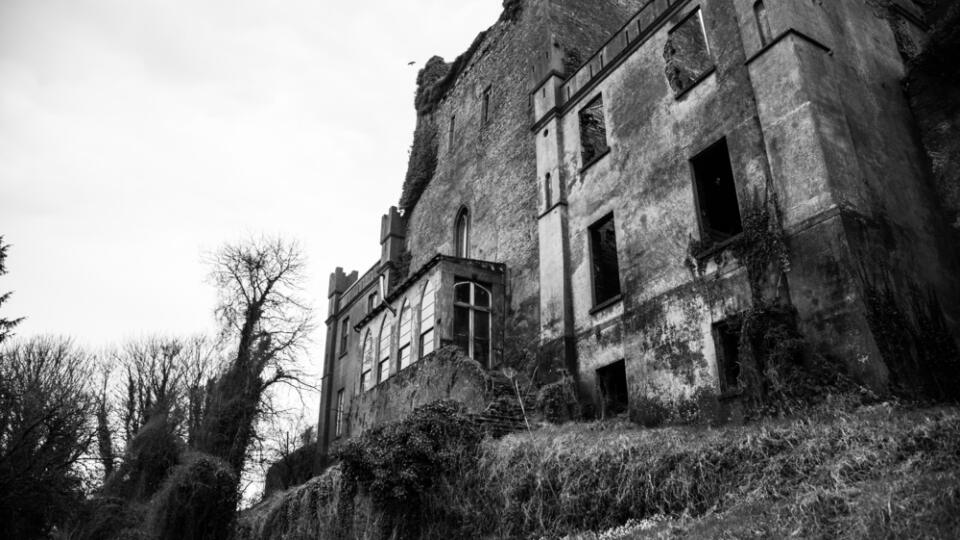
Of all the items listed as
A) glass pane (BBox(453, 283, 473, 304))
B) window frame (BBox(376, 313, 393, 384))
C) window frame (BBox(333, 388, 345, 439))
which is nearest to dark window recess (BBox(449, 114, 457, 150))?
window frame (BBox(376, 313, 393, 384))

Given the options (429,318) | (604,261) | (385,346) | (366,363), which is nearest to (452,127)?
(385,346)

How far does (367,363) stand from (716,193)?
12.6 metres

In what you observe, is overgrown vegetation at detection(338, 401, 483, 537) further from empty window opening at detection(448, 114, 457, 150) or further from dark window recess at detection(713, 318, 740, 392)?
empty window opening at detection(448, 114, 457, 150)

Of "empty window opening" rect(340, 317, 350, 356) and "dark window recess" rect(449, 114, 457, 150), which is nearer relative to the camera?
"dark window recess" rect(449, 114, 457, 150)

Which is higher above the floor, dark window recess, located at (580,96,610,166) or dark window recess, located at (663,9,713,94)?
dark window recess, located at (663,9,713,94)

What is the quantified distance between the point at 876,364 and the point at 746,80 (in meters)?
5.52

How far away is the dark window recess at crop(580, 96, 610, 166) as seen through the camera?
16281mm

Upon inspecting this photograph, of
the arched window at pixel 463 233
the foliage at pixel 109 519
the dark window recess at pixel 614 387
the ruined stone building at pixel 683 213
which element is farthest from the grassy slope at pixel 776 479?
the foliage at pixel 109 519

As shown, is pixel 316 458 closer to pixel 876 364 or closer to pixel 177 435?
pixel 177 435

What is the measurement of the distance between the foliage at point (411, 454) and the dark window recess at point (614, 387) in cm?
297

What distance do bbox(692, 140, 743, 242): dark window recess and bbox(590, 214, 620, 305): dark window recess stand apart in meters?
2.15

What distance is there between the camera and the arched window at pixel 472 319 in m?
18.0

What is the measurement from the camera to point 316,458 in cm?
2716

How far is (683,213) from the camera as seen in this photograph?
12.4 meters
